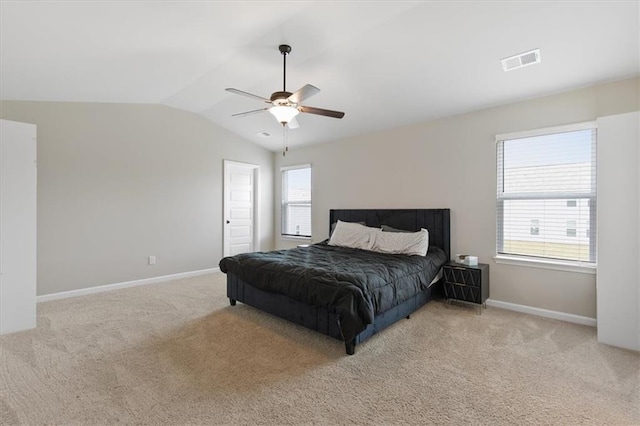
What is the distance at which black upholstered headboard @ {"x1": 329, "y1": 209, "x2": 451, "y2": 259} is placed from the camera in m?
4.14

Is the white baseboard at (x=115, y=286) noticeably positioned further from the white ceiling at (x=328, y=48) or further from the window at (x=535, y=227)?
the window at (x=535, y=227)

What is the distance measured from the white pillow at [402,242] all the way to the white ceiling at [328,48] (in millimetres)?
1725

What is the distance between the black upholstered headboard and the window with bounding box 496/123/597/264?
2.11ft

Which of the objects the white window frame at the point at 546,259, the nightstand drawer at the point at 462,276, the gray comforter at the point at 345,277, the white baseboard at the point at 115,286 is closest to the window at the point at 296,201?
the white baseboard at the point at 115,286

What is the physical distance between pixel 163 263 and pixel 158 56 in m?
3.25

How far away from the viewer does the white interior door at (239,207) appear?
5844 mm

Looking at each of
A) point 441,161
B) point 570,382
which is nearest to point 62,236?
point 441,161

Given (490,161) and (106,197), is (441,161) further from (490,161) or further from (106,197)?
(106,197)

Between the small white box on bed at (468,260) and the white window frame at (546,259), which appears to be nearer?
the white window frame at (546,259)

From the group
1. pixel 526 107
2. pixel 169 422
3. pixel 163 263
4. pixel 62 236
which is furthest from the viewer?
pixel 163 263

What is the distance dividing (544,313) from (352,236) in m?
2.52

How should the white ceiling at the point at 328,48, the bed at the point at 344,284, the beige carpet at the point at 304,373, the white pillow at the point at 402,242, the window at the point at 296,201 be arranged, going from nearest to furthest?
the beige carpet at the point at 304,373, the white ceiling at the point at 328,48, the bed at the point at 344,284, the white pillow at the point at 402,242, the window at the point at 296,201

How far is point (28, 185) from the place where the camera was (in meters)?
3.03

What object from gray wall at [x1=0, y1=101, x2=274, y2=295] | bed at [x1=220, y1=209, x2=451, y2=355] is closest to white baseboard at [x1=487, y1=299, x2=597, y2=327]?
bed at [x1=220, y1=209, x2=451, y2=355]
